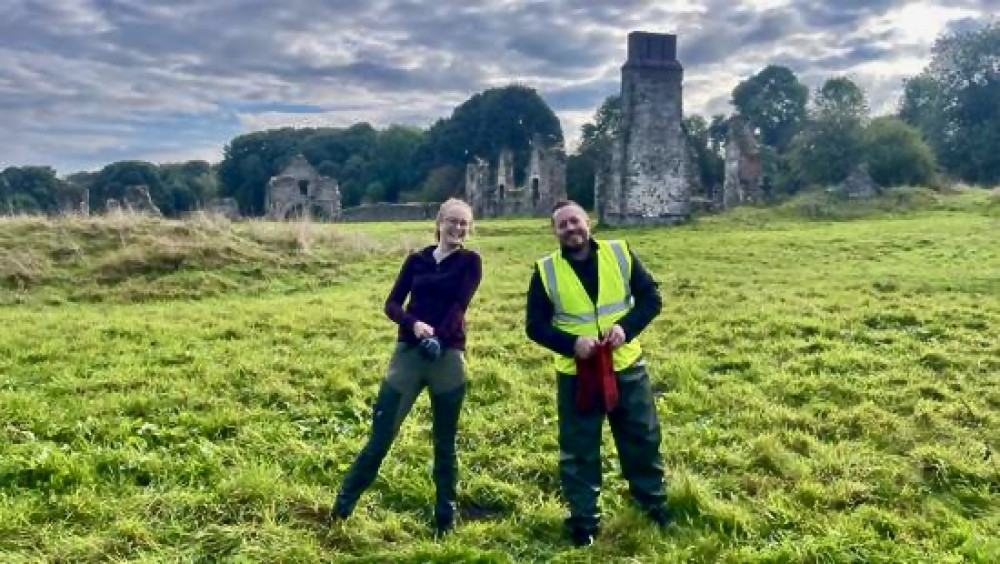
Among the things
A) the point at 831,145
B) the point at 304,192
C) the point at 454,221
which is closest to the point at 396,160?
the point at 304,192

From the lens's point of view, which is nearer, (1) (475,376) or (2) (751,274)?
(1) (475,376)

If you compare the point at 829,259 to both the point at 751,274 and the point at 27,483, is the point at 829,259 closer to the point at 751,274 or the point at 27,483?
the point at 751,274

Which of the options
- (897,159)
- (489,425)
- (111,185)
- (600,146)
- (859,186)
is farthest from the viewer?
(111,185)

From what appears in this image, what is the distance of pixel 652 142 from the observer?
25.7 m

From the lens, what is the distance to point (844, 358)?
8141 mm

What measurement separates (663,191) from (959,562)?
22.2 metres

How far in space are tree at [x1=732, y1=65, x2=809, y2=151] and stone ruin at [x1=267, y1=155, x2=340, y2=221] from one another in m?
31.4

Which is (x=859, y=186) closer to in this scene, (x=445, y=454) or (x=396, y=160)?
(x=445, y=454)

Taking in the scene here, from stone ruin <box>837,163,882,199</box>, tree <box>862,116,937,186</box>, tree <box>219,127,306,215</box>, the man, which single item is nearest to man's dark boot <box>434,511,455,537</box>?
the man

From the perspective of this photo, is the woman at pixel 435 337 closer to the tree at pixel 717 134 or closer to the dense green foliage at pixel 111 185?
the dense green foliage at pixel 111 185

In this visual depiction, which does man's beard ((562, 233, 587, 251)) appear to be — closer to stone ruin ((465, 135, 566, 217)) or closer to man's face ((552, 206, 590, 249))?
man's face ((552, 206, 590, 249))

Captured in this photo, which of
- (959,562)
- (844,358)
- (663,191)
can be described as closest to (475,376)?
(844,358)

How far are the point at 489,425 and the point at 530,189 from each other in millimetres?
35592

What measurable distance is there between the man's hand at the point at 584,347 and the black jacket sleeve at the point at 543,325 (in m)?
0.04
